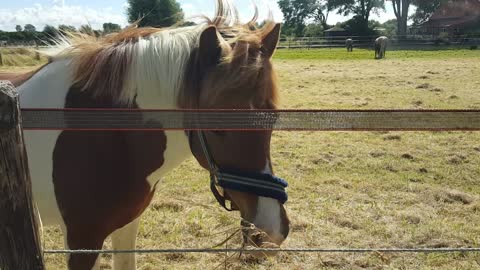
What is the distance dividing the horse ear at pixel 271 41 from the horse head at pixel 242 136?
0.05 meters

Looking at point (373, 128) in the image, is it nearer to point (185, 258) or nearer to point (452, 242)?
point (185, 258)

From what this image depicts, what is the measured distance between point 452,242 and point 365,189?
53.3 inches

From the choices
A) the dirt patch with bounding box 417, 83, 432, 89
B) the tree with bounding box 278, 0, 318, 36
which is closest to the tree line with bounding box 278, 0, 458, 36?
the tree with bounding box 278, 0, 318, 36

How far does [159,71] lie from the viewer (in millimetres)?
2078

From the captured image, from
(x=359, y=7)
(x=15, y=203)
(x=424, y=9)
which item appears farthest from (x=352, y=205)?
(x=424, y=9)

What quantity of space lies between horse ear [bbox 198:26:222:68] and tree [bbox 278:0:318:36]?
209ft

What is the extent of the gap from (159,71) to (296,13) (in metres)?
67.6

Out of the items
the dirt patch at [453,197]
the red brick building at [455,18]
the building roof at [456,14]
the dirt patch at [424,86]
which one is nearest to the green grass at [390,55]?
the dirt patch at [424,86]

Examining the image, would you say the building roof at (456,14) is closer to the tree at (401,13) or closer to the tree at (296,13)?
the tree at (401,13)

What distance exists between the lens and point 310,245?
12.0 ft

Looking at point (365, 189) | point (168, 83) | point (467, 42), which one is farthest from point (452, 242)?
point (467, 42)

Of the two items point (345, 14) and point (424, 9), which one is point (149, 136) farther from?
point (424, 9)

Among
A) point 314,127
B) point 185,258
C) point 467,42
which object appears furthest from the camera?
point 467,42

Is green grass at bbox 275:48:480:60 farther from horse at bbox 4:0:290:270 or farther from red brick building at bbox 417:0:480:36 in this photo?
horse at bbox 4:0:290:270
